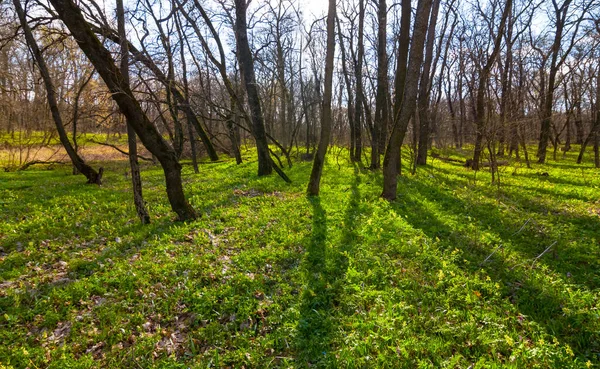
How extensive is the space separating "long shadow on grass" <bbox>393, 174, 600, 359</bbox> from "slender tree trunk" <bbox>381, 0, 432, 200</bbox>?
2.77 ft

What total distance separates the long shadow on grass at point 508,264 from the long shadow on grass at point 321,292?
2021 mm

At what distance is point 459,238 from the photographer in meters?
6.53

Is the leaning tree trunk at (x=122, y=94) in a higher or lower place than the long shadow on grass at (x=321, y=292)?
higher

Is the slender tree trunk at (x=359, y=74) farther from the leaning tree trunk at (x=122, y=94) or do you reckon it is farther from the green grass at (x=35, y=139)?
the green grass at (x=35, y=139)

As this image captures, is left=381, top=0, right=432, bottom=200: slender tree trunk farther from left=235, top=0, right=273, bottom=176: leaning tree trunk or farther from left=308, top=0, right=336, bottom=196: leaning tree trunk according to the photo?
left=235, top=0, right=273, bottom=176: leaning tree trunk

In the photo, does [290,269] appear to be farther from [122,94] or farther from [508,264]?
[122,94]

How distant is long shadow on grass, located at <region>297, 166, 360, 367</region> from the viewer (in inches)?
142

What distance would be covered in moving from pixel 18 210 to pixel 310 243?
8.25 metres

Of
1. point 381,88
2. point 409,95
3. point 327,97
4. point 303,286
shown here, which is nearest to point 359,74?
point 381,88

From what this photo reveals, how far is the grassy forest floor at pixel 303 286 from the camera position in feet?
11.6

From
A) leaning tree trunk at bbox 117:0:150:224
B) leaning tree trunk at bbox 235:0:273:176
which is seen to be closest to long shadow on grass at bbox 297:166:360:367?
leaning tree trunk at bbox 117:0:150:224

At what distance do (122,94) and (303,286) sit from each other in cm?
555

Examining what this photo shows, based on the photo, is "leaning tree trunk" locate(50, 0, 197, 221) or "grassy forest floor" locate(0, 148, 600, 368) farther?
"leaning tree trunk" locate(50, 0, 197, 221)

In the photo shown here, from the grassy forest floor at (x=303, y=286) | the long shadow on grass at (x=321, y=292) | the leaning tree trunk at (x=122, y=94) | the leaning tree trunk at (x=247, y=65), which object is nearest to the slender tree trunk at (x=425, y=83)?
the leaning tree trunk at (x=247, y=65)
